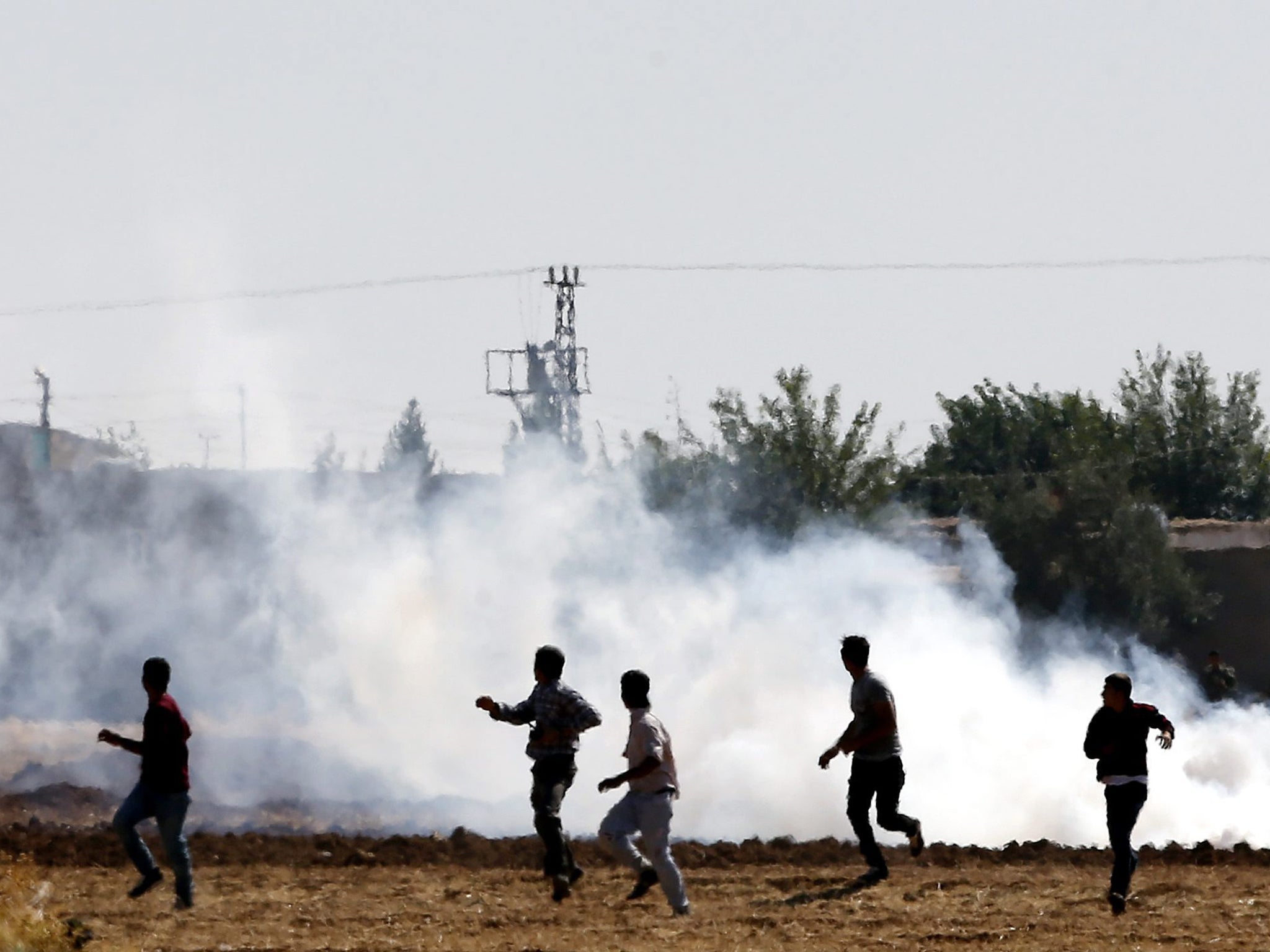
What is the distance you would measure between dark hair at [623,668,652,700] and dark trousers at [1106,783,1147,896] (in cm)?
286

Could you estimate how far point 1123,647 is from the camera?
118ft

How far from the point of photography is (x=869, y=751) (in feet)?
43.8

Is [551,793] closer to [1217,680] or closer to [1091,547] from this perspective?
[1217,680]

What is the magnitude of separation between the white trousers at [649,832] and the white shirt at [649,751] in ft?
0.20

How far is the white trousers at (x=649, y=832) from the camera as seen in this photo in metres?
12.3

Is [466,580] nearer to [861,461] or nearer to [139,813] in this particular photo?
[139,813]

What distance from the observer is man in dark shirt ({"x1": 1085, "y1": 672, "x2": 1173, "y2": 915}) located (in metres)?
12.2

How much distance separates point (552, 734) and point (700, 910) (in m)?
1.46

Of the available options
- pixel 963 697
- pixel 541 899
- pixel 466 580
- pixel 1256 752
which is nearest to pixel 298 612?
pixel 466 580

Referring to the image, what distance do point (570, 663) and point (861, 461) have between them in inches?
611

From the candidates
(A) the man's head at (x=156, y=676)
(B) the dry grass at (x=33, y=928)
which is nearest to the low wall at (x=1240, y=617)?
(A) the man's head at (x=156, y=676)

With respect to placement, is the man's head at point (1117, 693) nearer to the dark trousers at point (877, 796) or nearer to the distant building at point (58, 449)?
the dark trousers at point (877, 796)

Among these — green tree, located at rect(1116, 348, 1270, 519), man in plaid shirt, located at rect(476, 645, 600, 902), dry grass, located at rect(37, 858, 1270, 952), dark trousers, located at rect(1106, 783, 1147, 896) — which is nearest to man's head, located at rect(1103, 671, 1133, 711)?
dark trousers, located at rect(1106, 783, 1147, 896)

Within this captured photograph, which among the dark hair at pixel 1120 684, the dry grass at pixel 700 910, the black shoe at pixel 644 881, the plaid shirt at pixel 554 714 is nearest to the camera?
the dry grass at pixel 700 910
